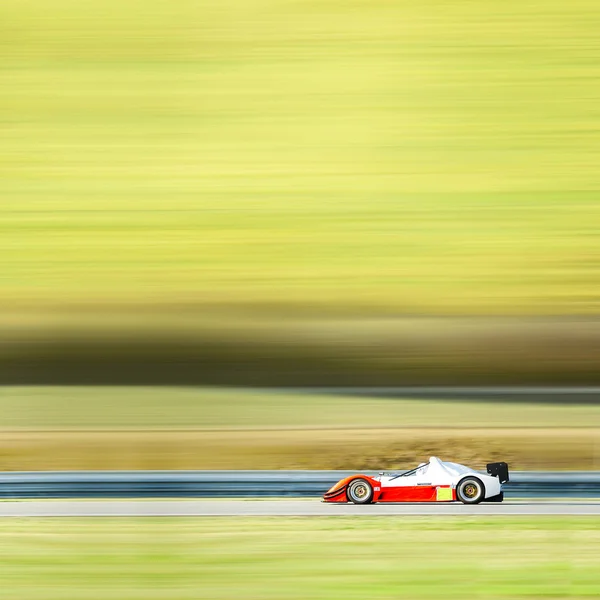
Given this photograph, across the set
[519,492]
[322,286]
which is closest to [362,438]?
[519,492]

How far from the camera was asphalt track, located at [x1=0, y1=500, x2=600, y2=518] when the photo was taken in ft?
7.39

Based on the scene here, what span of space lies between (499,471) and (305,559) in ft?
2.37

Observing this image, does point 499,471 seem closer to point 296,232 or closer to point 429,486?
point 429,486

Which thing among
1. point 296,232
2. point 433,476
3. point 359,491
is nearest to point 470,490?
point 433,476

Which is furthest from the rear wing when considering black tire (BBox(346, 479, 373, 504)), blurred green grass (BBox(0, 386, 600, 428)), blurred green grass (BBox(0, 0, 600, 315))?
blurred green grass (BBox(0, 0, 600, 315))

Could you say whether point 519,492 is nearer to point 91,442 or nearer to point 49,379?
point 91,442

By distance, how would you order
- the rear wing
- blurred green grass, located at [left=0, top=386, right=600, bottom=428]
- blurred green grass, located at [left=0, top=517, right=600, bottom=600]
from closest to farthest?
blurred green grass, located at [left=0, top=517, right=600, bottom=600]
the rear wing
blurred green grass, located at [left=0, top=386, right=600, bottom=428]

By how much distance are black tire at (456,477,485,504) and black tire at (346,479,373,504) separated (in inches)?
9.4

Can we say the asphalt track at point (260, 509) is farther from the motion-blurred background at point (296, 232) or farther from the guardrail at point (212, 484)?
the motion-blurred background at point (296, 232)

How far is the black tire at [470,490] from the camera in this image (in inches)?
88.7

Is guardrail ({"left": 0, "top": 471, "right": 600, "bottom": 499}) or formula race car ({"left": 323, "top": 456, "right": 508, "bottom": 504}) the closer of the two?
formula race car ({"left": 323, "top": 456, "right": 508, "bottom": 504})

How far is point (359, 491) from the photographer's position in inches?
90.6

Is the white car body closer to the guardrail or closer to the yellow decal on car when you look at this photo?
the yellow decal on car

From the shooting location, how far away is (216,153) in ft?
17.7
